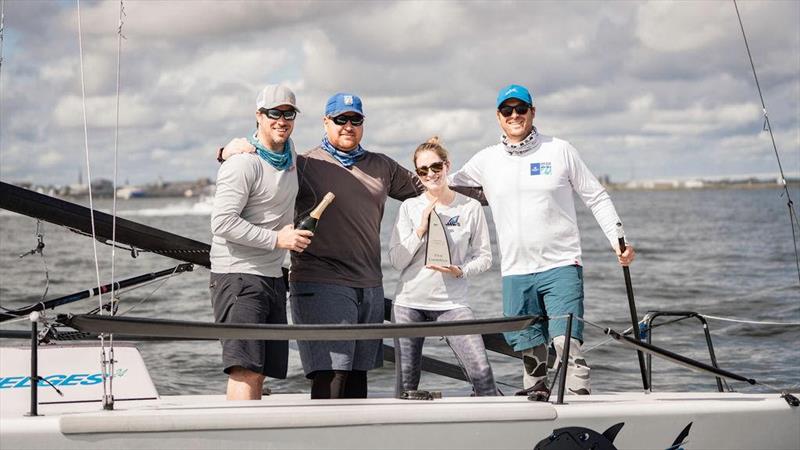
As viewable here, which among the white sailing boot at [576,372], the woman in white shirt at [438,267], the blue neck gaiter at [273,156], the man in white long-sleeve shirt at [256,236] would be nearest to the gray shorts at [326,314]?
the man in white long-sleeve shirt at [256,236]

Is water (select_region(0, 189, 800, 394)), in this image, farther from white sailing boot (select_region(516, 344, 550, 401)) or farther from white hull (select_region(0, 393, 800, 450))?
white hull (select_region(0, 393, 800, 450))

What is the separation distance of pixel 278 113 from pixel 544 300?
1.59 m

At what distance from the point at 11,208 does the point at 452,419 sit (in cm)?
216

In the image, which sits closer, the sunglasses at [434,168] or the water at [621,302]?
the sunglasses at [434,168]

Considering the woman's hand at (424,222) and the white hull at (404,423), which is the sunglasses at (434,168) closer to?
the woman's hand at (424,222)

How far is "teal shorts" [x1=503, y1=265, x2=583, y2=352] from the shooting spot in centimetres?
489

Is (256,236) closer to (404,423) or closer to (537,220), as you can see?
(404,423)

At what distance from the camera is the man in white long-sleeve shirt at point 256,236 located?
14.6ft

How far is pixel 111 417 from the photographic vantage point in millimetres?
3834

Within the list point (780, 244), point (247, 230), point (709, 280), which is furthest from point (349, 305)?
point (780, 244)

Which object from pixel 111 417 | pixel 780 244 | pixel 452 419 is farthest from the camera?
pixel 780 244

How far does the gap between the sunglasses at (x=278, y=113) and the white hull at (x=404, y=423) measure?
1.25 meters

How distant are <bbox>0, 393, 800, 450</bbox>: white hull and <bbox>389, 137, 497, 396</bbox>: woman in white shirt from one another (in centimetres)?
59

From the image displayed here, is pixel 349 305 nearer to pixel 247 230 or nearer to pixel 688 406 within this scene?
pixel 247 230
